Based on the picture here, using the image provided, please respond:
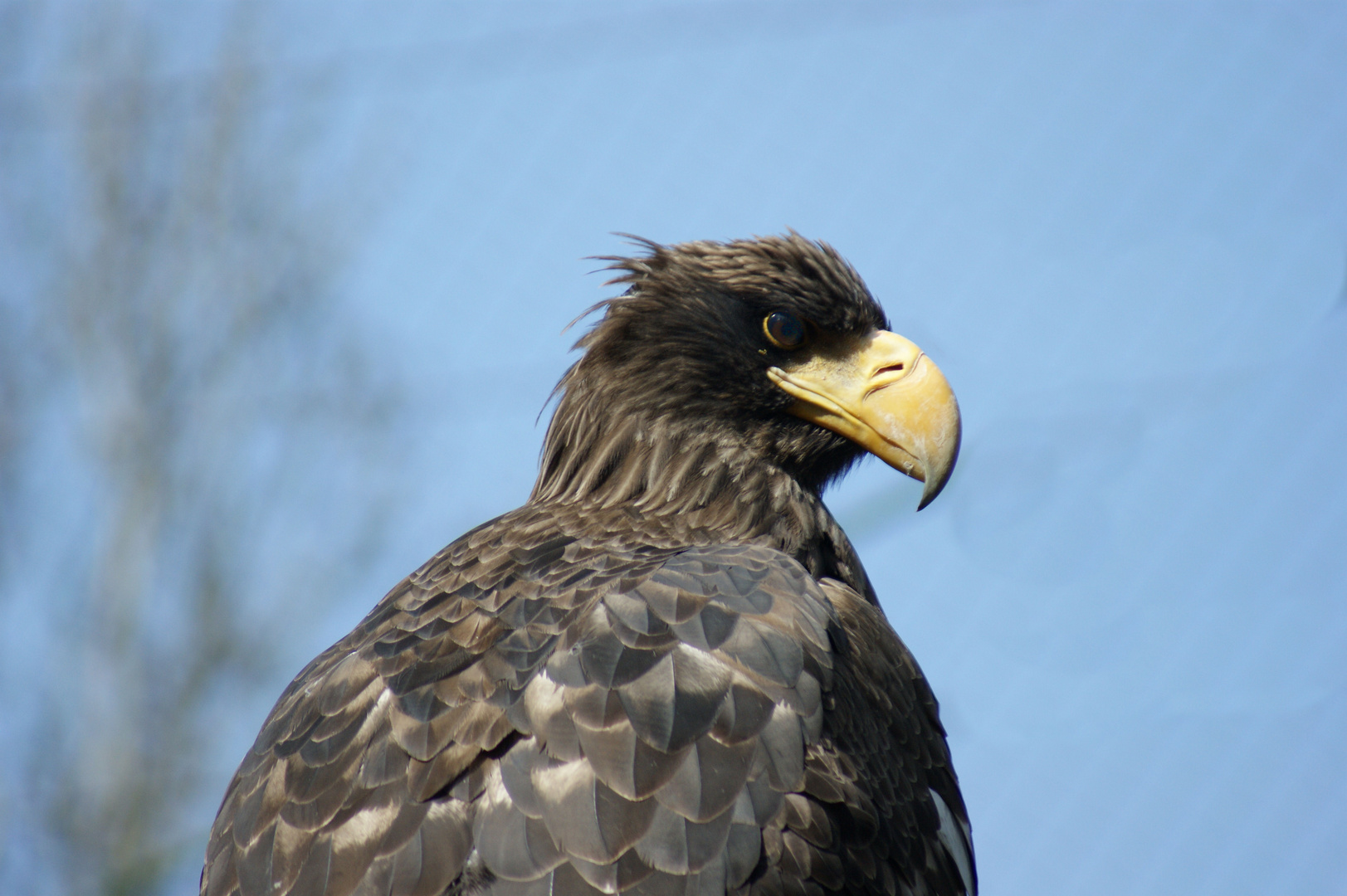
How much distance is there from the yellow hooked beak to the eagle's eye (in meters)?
0.06

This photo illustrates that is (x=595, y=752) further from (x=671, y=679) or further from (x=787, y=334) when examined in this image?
(x=787, y=334)

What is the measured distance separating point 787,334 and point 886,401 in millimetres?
339

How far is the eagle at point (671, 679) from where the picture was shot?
205 cm

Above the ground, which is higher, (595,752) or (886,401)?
(886,401)

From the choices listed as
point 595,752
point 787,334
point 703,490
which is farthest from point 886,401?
point 595,752

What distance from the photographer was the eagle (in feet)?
6.73

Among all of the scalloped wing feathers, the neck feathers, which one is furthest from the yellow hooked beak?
the scalloped wing feathers

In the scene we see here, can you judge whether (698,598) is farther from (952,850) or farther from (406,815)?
(952,850)

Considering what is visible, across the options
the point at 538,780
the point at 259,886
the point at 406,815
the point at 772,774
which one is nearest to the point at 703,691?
the point at 772,774

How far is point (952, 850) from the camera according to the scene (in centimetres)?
274

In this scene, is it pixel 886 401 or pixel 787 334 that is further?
pixel 787 334

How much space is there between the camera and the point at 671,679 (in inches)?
87.4

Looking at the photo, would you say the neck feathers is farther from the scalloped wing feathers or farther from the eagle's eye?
the scalloped wing feathers

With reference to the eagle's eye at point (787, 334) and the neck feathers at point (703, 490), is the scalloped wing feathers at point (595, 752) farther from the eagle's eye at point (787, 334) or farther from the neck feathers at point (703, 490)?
the eagle's eye at point (787, 334)
